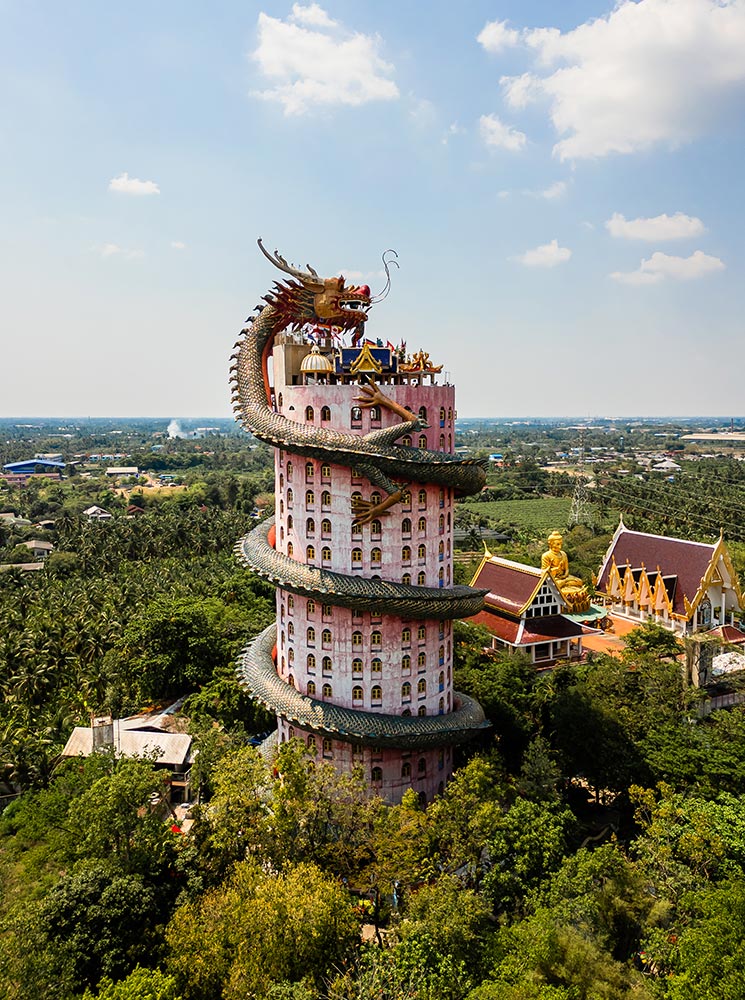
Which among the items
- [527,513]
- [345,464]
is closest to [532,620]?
[345,464]

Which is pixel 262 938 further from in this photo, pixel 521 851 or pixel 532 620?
pixel 532 620

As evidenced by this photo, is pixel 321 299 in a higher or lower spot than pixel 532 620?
higher

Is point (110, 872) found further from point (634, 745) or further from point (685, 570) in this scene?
point (685, 570)

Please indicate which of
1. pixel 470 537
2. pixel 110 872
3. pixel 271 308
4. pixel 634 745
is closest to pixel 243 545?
pixel 271 308

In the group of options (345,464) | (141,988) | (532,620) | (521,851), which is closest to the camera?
(141,988)

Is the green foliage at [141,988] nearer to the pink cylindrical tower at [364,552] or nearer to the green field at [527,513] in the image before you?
the pink cylindrical tower at [364,552]

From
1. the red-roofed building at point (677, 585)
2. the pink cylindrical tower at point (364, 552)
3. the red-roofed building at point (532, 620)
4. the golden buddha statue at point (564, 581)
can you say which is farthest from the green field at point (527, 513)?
→ the pink cylindrical tower at point (364, 552)

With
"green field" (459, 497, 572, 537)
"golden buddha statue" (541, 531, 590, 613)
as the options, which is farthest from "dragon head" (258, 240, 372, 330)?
"green field" (459, 497, 572, 537)
